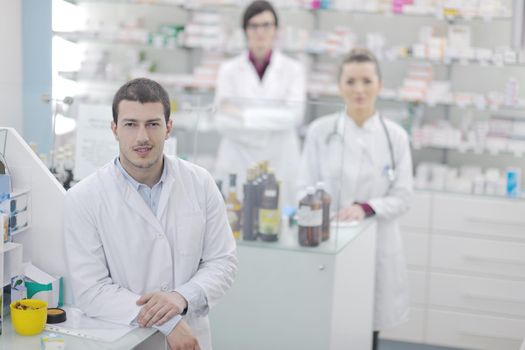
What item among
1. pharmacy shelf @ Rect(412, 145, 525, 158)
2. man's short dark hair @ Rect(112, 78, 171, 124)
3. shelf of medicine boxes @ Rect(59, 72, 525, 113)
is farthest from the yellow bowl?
pharmacy shelf @ Rect(412, 145, 525, 158)

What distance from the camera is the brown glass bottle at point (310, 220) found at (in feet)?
12.2

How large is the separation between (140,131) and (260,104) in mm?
1656

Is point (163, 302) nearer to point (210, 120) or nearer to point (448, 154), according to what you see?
point (210, 120)

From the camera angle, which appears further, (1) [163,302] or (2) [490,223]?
(2) [490,223]

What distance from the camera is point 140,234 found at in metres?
2.72

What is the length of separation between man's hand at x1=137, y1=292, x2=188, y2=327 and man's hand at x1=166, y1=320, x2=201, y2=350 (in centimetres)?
5

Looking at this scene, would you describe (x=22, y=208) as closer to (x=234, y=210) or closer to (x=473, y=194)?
(x=234, y=210)

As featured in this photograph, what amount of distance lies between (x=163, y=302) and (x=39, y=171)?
0.67 metres

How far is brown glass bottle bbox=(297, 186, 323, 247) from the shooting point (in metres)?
3.73

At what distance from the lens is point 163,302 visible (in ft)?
8.75

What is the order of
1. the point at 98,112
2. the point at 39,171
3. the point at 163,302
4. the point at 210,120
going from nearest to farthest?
the point at 163,302 < the point at 39,171 < the point at 98,112 < the point at 210,120

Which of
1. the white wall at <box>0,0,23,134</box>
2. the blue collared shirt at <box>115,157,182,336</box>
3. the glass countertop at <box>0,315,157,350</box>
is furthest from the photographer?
the white wall at <box>0,0,23,134</box>

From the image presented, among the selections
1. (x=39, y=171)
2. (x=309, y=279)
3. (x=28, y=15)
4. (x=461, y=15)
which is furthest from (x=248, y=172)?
(x=461, y=15)

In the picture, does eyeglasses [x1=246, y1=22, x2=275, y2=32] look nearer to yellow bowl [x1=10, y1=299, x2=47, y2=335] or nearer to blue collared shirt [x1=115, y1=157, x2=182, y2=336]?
blue collared shirt [x1=115, y1=157, x2=182, y2=336]
